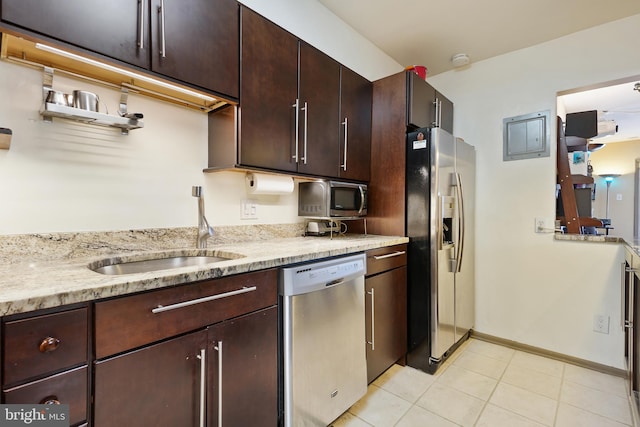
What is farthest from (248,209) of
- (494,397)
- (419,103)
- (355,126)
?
(494,397)

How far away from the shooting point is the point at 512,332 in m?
2.55

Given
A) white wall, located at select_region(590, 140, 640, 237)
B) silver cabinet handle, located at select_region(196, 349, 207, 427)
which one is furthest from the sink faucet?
white wall, located at select_region(590, 140, 640, 237)

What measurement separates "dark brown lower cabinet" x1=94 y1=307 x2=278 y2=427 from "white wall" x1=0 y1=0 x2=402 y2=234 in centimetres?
73

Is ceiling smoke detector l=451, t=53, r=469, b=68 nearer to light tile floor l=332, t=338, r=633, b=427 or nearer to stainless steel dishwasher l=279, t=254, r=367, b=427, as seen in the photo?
stainless steel dishwasher l=279, t=254, r=367, b=427

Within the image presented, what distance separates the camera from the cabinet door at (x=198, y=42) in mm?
1248

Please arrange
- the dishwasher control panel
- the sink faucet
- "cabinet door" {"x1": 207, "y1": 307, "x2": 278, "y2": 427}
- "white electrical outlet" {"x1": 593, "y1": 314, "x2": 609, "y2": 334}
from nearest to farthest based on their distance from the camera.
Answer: "cabinet door" {"x1": 207, "y1": 307, "x2": 278, "y2": 427}
the dishwasher control panel
the sink faucet
"white electrical outlet" {"x1": 593, "y1": 314, "x2": 609, "y2": 334}

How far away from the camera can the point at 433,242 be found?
2.10 meters

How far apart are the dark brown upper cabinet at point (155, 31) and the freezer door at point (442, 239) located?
143cm

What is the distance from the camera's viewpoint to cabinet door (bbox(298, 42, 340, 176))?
6.13 feet

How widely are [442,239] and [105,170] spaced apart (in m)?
2.06

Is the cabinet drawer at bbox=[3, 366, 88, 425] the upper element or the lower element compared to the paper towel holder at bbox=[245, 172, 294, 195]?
lower

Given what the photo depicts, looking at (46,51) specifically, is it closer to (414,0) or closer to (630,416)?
(414,0)

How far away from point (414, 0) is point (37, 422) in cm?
277

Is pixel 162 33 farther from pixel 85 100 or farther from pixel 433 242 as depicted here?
pixel 433 242
